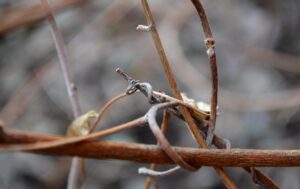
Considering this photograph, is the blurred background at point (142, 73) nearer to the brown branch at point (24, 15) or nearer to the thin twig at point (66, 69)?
the brown branch at point (24, 15)

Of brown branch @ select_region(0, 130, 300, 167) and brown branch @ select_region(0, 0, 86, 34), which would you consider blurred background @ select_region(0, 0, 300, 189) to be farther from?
brown branch @ select_region(0, 130, 300, 167)

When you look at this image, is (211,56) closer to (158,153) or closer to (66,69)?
(158,153)

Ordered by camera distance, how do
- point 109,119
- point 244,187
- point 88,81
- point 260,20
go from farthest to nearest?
1. point 260,20
2. point 88,81
3. point 109,119
4. point 244,187

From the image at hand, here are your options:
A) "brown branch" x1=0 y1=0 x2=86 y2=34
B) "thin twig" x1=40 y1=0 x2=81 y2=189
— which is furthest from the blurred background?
"thin twig" x1=40 y1=0 x2=81 y2=189

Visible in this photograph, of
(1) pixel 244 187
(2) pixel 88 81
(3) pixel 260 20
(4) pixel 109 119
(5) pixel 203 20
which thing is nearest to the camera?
(5) pixel 203 20

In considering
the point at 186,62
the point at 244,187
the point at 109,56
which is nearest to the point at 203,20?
the point at 244,187

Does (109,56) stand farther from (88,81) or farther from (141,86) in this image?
(141,86)

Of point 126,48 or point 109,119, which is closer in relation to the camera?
point 109,119

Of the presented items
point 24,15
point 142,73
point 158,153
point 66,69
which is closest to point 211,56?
point 158,153

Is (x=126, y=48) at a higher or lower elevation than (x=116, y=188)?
higher
